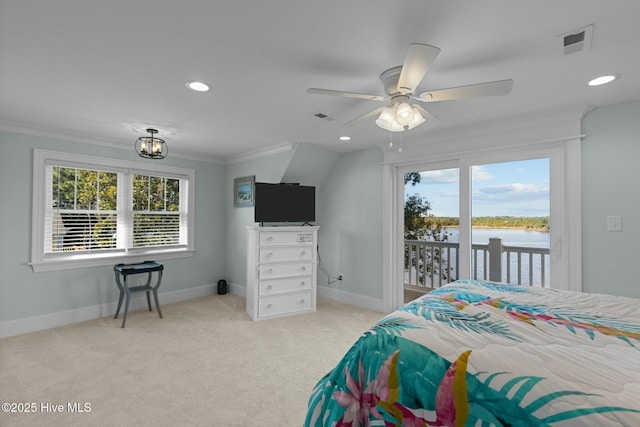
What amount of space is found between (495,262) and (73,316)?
500 centimetres

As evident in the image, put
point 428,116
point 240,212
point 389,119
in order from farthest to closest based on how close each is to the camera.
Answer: point 240,212
point 428,116
point 389,119

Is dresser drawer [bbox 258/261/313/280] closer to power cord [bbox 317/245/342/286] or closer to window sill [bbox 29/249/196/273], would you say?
power cord [bbox 317/245/342/286]

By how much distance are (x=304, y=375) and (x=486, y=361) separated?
181 cm

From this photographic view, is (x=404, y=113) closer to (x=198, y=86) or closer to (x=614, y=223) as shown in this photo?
(x=198, y=86)

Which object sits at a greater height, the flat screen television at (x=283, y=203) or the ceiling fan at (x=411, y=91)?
the ceiling fan at (x=411, y=91)

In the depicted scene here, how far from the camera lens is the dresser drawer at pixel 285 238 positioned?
13.0ft

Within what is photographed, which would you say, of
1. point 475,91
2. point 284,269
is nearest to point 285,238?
point 284,269

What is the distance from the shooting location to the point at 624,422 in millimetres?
847

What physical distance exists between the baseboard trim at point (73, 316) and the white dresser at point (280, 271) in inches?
53.6

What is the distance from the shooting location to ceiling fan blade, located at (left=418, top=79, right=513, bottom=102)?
68.6 inches

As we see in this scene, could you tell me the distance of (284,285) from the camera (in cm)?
409

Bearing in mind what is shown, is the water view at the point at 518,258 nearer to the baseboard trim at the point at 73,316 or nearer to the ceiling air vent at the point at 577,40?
the ceiling air vent at the point at 577,40

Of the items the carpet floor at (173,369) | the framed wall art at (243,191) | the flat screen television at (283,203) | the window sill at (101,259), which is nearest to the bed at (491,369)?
the carpet floor at (173,369)

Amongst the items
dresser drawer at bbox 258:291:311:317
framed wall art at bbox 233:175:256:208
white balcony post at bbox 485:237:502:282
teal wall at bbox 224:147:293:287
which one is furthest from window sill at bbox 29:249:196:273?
white balcony post at bbox 485:237:502:282
